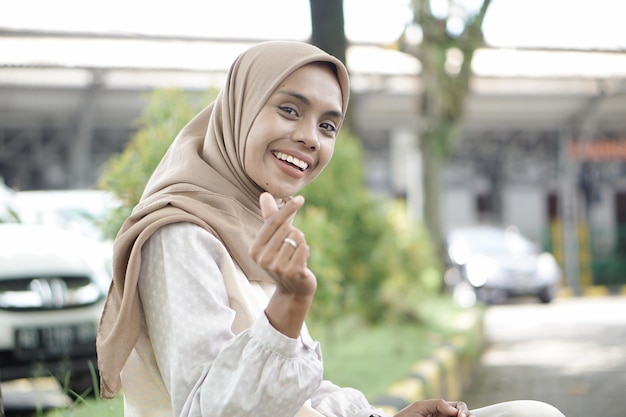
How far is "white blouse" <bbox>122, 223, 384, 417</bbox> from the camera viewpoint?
1426 mm

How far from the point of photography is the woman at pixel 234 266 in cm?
143

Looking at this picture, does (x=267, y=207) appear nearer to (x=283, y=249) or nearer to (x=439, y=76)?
(x=283, y=249)

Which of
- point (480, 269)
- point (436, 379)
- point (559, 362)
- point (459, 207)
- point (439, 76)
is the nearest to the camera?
point (436, 379)

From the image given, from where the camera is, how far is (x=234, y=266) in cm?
165

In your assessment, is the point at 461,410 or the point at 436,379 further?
the point at 436,379

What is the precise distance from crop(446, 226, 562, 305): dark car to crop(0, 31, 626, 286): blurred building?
1.28 metres

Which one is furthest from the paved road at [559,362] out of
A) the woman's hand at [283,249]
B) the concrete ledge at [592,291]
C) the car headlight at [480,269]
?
the concrete ledge at [592,291]

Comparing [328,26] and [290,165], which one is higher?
[290,165]

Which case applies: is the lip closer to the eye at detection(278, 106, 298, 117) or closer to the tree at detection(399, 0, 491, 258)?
the eye at detection(278, 106, 298, 117)

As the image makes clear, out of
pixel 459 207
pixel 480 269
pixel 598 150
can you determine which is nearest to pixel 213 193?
pixel 480 269

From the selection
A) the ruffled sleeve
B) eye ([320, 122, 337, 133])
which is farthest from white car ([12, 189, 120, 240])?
the ruffled sleeve

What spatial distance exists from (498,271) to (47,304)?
11.4 meters

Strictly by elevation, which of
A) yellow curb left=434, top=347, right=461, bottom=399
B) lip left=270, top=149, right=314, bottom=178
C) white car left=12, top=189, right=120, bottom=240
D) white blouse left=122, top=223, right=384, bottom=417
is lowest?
yellow curb left=434, top=347, right=461, bottom=399

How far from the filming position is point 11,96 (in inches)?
583
